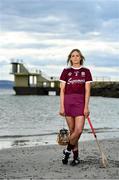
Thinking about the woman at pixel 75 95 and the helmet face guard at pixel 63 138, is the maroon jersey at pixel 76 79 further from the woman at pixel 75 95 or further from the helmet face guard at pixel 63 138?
the helmet face guard at pixel 63 138

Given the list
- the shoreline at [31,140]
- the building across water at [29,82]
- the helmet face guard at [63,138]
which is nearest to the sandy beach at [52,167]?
the helmet face guard at [63,138]

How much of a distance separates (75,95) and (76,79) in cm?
29

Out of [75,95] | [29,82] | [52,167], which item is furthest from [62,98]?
[29,82]

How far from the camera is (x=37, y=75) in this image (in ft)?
417

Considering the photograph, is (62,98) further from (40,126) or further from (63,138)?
(40,126)

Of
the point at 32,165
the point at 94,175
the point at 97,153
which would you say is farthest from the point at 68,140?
the point at 97,153

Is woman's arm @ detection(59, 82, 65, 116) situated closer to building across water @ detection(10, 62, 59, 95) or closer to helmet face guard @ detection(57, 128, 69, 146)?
helmet face guard @ detection(57, 128, 69, 146)

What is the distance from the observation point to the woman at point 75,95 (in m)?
9.30

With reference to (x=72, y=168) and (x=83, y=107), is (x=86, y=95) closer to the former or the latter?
(x=83, y=107)

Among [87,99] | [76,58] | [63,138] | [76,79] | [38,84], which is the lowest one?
[38,84]

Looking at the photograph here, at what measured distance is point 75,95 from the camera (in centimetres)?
938

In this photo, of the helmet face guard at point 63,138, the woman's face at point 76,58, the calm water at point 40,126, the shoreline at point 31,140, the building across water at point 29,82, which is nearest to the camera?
the woman's face at point 76,58

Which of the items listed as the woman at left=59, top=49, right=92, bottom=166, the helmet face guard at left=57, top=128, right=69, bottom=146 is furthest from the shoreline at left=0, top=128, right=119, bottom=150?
the woman at left=59, top=49, right=92, bottom=166

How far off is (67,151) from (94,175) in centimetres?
140
